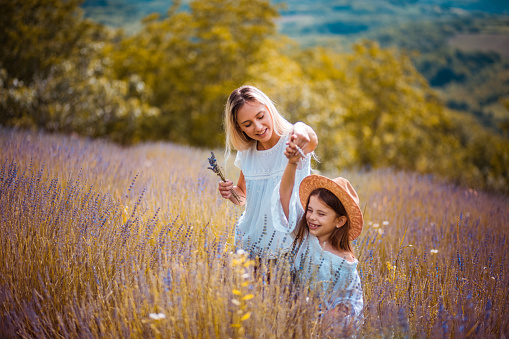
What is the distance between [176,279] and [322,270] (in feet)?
2.80

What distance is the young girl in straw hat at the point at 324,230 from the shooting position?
185cm

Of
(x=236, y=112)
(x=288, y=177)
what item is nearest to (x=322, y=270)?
(x=288, y=177)

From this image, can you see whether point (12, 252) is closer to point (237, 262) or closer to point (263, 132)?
point (237, 262)

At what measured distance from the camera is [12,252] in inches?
71.2

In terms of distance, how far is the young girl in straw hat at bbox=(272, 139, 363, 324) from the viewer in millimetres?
1850

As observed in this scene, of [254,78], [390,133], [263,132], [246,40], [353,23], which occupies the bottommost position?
[390,133]

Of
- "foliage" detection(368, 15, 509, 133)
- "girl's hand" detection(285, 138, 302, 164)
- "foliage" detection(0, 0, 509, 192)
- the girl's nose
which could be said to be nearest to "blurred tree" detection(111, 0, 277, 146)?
"foliage" detection(0, 0, 509, 192)

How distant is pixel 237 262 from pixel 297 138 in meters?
0.69

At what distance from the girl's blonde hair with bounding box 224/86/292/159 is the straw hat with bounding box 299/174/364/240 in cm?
46

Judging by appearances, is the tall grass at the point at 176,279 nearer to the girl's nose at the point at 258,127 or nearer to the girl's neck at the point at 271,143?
the girl's neck at the point at 271,143

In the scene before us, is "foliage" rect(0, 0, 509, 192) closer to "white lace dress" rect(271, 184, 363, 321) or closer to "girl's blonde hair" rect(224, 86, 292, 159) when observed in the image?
"girl's blonde hair" rect(224, 86, 292, 159)

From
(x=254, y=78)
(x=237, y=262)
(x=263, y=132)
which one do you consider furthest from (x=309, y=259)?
(x=254, y=78)

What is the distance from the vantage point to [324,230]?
2.01 metres

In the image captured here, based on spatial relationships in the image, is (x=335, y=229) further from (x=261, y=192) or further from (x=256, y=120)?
(x=256, y=120)
